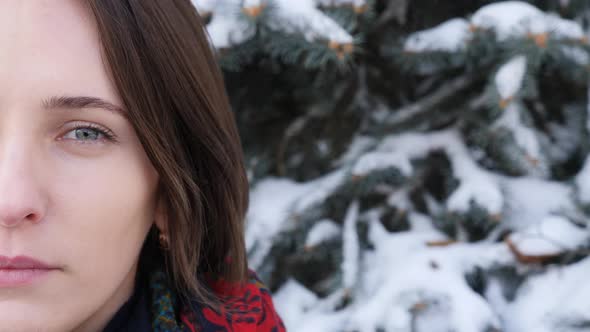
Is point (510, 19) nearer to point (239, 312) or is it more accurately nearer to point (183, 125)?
point (183, 125)

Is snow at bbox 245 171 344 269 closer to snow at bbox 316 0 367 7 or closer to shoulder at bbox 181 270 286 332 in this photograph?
shoulder at bbox 181 270 286 332

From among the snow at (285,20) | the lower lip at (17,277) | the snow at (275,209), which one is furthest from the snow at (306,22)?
the lower lip at (17,277)

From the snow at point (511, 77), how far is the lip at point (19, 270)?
0.96m

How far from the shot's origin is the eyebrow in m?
0.74

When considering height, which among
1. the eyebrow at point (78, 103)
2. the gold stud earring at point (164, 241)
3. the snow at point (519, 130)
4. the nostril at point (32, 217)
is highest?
the eyebrow at point (78, 103)

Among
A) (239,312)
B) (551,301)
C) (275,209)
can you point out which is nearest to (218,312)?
(239,312)

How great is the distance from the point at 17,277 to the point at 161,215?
1.00 feet

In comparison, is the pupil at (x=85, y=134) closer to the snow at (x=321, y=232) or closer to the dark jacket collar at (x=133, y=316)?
the dark jacket collar at (x=133, y=316)

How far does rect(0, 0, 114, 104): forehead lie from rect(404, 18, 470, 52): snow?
802mm

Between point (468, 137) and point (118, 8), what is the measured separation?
1023 mm

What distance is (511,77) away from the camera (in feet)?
3.70

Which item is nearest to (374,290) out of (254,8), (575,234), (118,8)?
(575,234)

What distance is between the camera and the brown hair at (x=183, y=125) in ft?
2.70

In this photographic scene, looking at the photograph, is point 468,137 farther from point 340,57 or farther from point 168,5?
point 168,5
